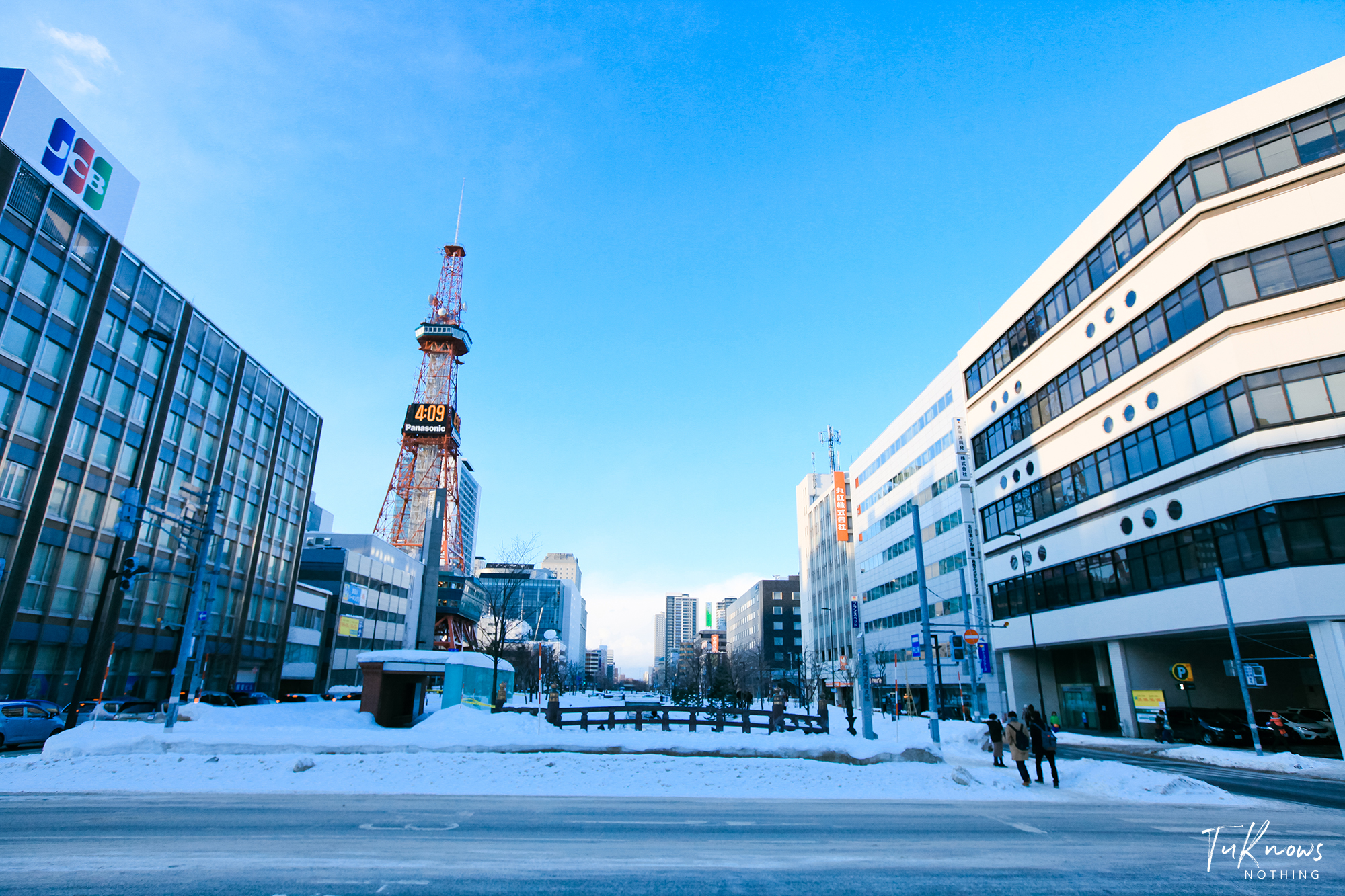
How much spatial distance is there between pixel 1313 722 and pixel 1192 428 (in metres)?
12.7

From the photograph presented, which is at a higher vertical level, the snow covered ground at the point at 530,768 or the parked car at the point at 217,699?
the parked car at the point at 217,699

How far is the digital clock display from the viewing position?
10831cm

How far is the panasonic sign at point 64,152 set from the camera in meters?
32.2

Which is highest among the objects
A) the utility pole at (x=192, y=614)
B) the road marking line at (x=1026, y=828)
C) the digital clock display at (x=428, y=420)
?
the digital clock display at (x=428, y=420)

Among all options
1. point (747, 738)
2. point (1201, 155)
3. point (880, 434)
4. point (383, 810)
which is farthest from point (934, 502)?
point (383, 810)

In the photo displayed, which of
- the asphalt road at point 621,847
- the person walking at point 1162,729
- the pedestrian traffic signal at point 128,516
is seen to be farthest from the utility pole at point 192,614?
the person walking at point 1162,729

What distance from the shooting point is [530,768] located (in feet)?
55.9

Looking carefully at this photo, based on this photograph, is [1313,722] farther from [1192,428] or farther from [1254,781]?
[1254,781]

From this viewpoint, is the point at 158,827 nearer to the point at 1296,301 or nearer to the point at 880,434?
the point at 1296,301

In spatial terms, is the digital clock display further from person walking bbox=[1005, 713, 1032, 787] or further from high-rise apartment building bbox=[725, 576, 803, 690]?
person walking bbox=[1005, 713, 1032, 787]

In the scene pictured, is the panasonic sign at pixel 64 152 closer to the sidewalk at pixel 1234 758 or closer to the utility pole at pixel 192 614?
the utility pole at pixel 192 614

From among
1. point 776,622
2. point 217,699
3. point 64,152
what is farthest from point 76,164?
point 776,622

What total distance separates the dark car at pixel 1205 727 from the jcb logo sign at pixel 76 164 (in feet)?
197

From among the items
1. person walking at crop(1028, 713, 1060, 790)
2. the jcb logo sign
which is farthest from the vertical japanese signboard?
the jcb logo sign
